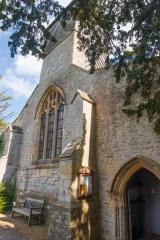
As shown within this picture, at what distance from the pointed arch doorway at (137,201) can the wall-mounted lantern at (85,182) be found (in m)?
0.71

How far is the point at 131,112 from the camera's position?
4785mm

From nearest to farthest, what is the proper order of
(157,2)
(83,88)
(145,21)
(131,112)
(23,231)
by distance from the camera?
(157,2)
(145,21)
(131,112)
(23,231)
(83,88)

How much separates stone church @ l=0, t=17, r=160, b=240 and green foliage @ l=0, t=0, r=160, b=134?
1.22m

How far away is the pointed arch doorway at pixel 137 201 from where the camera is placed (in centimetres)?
538

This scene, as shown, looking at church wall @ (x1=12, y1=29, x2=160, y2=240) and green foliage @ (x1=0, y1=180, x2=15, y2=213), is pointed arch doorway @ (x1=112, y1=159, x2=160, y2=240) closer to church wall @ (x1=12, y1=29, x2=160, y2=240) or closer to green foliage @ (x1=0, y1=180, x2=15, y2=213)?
church wall @ (x1=12, y1=29, x2=160, y2=240)

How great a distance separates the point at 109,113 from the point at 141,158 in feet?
6.48

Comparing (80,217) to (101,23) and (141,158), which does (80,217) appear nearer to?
(141,158)

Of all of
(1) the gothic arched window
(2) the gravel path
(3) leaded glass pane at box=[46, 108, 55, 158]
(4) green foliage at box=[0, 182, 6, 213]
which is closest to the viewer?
(2) the gravel path

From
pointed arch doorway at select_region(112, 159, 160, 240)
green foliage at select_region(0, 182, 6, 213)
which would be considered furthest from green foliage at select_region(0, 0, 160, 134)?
green foliage at select_region(0, 182, 6, 213)

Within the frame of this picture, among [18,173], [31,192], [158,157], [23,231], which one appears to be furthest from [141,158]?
[18,173]

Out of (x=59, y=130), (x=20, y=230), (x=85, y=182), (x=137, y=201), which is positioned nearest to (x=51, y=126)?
(x=59, y=130)

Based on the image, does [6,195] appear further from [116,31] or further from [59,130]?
[116,31]

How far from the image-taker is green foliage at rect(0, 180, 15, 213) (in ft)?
30.0

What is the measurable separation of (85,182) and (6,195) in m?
A: 6.23
